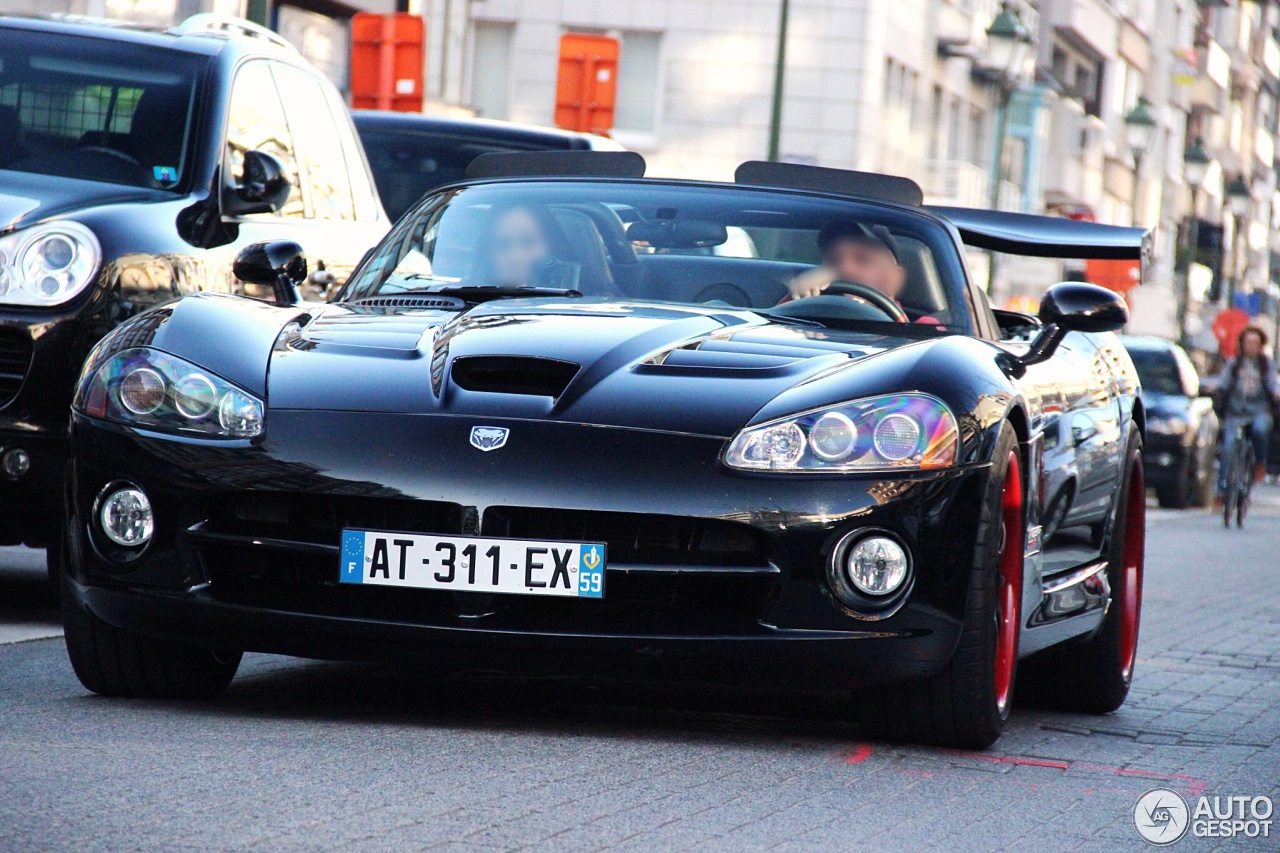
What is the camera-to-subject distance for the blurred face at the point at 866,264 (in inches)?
243

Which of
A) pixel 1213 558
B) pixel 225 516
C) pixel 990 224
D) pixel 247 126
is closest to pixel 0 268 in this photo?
pixel 247 126

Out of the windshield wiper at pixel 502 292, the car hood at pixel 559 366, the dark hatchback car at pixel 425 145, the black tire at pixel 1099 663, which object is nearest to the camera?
the car hood at pixel 559 366

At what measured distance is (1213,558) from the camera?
1584 cm

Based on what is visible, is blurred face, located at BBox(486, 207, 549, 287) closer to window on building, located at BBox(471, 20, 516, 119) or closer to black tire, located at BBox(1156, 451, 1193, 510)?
black tire, located at BBox(1156, 451, 1193, 510)

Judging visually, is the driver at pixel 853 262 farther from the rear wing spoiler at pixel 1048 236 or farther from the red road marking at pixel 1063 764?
the red road marking at pixel 1063 764

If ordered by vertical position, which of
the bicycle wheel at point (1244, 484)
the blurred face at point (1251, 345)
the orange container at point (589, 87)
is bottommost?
the bicycle wheel at point (1244, 484)

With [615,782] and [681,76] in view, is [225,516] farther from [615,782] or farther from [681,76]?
[681,76]

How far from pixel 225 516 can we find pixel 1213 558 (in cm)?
1182

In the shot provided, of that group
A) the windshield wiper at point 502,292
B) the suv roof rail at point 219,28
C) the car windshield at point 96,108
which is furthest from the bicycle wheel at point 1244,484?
the windshield wiper at point 502,292

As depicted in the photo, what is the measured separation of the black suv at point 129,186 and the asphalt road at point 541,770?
2.65 feet

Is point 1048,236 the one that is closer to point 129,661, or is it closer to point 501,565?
point 501,565

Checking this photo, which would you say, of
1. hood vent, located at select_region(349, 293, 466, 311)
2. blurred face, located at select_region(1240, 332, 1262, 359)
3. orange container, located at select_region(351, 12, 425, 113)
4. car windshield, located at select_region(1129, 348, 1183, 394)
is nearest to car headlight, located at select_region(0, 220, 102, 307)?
hood vent, located at select_region(349, 293, 466, 311)

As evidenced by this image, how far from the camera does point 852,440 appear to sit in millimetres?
4918

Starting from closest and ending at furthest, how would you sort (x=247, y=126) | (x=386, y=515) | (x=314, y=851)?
(x=314, y=851)
(x=386, y=515)
(x=247, y=126)
